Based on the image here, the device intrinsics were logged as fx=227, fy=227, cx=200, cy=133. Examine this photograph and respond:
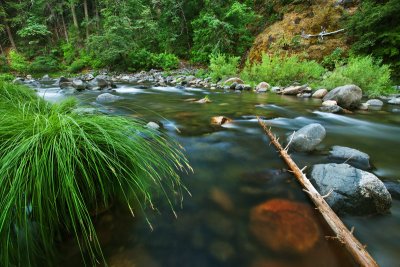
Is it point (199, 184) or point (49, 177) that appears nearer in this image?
point (49, 177)

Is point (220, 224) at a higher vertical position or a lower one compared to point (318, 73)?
lower

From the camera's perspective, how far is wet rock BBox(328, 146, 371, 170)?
2799mm

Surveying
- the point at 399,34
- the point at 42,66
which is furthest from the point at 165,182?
the point at 42,66

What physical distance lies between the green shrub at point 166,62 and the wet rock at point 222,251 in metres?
19.2

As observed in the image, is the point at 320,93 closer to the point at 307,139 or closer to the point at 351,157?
the point at 307,139

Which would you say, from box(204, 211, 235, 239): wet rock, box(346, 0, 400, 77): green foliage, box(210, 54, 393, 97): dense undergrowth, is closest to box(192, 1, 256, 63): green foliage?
box(210, 54, 393, 97): dense undergrowth

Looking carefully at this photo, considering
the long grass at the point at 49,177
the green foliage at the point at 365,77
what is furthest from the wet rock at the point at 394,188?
the green foliage at the point at 365,77

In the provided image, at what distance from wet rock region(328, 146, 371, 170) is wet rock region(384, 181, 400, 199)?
1.11ft

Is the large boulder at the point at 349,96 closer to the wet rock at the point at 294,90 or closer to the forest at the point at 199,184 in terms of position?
the forest at the point at 199,184

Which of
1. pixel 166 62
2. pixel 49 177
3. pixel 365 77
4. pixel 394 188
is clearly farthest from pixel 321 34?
pixel 49 177

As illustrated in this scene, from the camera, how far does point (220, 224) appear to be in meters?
1.96

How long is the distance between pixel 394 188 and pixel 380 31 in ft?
36.3

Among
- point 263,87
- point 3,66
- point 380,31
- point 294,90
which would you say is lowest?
point 3,66

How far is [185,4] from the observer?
70.4ft
